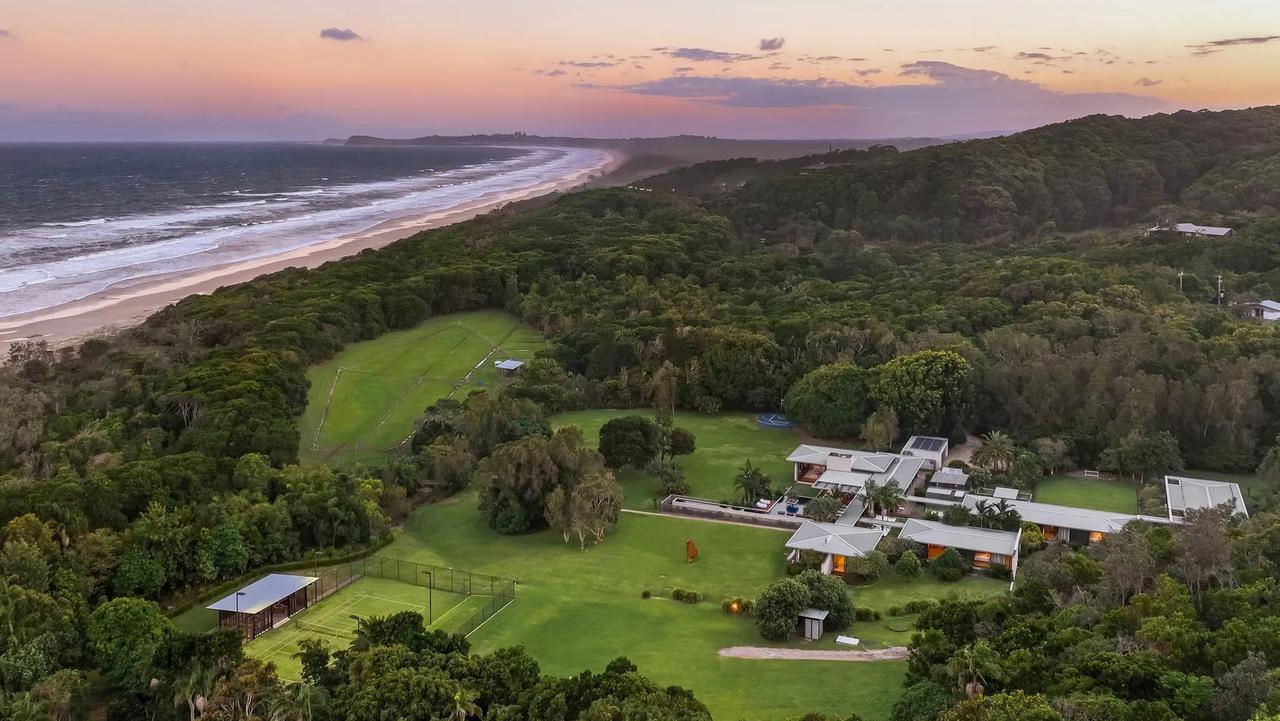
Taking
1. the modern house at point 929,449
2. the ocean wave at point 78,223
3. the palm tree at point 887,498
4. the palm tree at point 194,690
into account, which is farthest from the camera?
the ocean wave at point 78,223

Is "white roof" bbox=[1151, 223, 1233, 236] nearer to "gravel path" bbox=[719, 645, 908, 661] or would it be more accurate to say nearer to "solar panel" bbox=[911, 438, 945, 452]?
"solar panel" bbox=[911, 438, 945, 452]

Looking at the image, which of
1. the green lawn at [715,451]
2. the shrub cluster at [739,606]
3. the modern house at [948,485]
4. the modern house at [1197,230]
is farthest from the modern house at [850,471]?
the modern house at [1197,230]

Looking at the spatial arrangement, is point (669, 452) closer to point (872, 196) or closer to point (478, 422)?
point (478, 422)

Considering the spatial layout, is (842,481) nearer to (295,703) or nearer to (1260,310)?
(295,703)

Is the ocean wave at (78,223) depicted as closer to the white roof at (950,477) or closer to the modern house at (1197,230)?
the white roof at (950,477)

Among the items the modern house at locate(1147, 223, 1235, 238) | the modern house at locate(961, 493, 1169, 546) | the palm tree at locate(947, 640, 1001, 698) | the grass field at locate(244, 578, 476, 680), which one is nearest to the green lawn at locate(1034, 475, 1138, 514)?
the modern house at locate(961, 493, 1169, 546)
